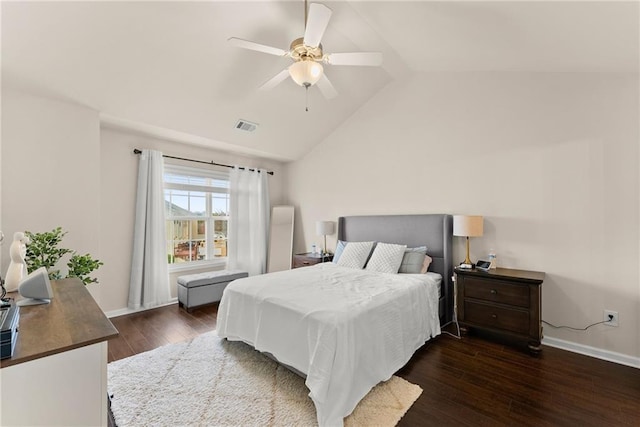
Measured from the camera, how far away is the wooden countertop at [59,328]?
1027 mm

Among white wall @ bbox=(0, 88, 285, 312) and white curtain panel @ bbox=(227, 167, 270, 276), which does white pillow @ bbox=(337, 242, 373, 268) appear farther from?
white wall @ bbox=(0, 88, 285, 312)

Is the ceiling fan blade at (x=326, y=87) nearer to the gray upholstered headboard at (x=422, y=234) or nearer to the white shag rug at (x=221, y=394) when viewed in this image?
the gray upholstered headboard at (x=422, y=234)

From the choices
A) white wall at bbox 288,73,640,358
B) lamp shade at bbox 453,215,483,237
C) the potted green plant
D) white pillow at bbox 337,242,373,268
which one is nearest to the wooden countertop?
the potted green plant

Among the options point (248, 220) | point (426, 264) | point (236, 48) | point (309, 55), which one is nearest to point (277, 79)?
point (309, 55)

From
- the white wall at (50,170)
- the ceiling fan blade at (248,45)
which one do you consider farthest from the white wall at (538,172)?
the white wall at (50,170)

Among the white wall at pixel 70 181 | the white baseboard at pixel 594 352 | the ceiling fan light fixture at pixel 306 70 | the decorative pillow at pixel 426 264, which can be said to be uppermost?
the ceiling fan light fixture at pixel 306 70

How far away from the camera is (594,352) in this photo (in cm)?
266

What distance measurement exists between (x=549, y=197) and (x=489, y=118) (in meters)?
1.09

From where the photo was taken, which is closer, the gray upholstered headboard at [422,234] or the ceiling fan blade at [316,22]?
the ceiling fan blade at [316,22]

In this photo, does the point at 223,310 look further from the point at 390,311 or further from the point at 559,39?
the point at 559,39

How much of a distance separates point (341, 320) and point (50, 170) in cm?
322

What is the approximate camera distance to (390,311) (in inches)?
91.4

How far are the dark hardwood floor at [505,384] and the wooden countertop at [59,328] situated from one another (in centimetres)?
143

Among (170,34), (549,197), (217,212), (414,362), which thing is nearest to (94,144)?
(170,34)
